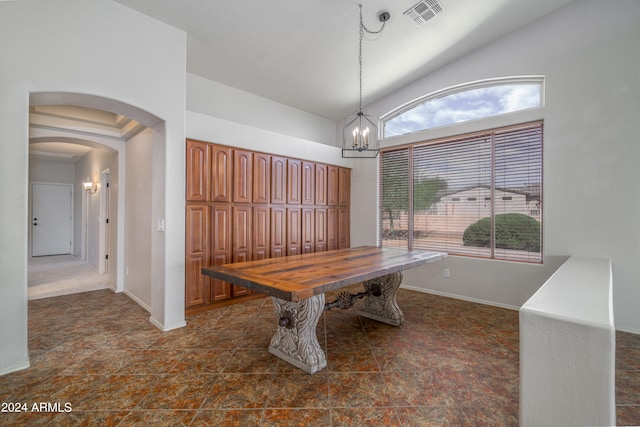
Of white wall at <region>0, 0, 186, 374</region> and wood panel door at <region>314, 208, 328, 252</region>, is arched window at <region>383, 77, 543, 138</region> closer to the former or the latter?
wood panel door at <region>314, 208, 328, 252</region>

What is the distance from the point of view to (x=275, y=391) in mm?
2041

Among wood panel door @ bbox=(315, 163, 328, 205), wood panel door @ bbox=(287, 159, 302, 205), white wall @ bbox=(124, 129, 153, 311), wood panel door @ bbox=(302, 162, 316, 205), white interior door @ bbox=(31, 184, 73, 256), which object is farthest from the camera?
white interior door @ bbox=(31, 184, 73, 256)

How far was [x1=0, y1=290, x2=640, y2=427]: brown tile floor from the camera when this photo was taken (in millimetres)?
1797

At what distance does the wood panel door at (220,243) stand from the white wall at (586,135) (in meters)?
3.67

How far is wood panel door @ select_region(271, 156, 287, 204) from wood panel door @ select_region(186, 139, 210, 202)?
1.04 m

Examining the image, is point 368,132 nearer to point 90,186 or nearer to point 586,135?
point 586,135

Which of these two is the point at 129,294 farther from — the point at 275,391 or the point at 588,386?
the point at 588,386

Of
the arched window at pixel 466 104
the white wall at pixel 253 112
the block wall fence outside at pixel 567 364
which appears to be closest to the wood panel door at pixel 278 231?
the white wall at pixel 253 112

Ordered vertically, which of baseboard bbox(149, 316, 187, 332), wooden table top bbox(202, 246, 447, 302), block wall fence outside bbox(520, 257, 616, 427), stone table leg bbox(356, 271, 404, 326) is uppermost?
wooden table top bbox(202, 246, 447, 302)

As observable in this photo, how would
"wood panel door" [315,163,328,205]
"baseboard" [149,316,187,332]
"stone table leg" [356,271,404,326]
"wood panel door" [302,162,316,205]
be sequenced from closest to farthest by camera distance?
"baseboard" [149,316,187,332] < "stone table leg" [356,271,404,326] < "wood panel door" [302,162,316,205] < "wood panel door" [315,163,328,205]

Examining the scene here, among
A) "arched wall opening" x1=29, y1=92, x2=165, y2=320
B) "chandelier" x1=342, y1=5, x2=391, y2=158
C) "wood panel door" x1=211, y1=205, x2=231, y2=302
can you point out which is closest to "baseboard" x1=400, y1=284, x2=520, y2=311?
"chandelier" x1=342, y1=5, x2=391, y2=158

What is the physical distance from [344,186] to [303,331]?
145 inches

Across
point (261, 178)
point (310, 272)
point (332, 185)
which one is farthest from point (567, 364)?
point (332, 185)

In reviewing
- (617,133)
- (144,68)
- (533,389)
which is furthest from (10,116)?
(617,133)
